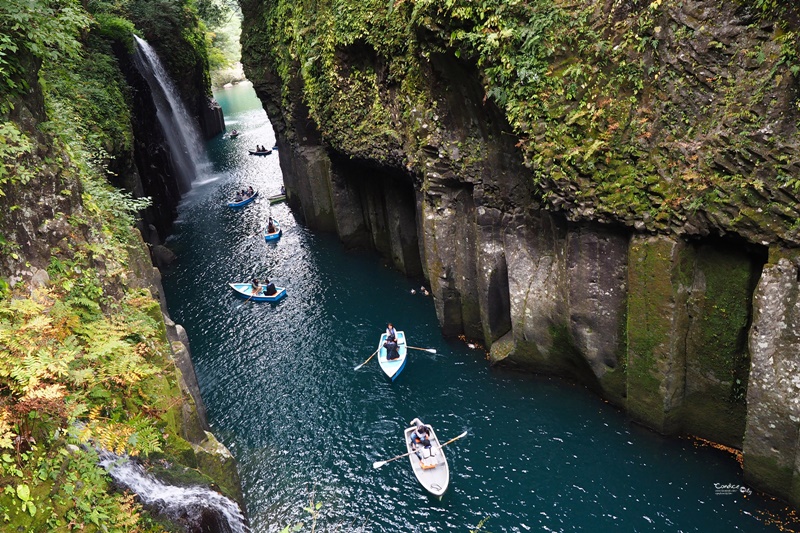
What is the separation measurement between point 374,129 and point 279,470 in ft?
49.0

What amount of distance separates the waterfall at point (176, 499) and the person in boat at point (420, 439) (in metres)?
6.11

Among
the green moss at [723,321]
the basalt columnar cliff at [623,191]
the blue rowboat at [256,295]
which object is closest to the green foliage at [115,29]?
the blue rowboat at [256,295]

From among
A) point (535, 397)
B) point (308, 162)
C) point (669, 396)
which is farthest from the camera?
point (308, 162)

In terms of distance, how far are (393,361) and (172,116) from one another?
36.7m

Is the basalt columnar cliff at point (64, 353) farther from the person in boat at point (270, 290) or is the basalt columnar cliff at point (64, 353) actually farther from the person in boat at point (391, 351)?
the person in boat at point (270, 290)

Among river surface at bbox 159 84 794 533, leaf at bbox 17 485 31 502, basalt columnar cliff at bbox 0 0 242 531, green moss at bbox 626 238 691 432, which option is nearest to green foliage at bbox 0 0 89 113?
basalt columnar cliff at bbox 0 0 242 531

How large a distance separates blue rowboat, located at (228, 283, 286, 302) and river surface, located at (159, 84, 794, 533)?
0.48 metres

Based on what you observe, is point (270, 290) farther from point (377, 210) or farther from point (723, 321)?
point (723, 321)

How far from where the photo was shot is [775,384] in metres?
12.2

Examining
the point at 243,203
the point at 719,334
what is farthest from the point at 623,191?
the point at 243,203

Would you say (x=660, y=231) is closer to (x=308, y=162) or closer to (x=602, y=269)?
(x=602, y=269)

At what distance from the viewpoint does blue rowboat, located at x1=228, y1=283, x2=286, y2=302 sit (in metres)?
25.7

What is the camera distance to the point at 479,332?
2069 centimetres

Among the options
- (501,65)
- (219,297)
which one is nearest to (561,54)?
(501,65)
